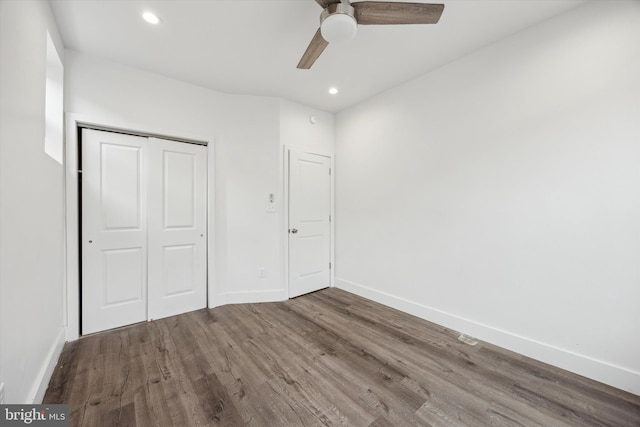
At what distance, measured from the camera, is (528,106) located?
2.12m

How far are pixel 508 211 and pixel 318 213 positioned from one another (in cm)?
230

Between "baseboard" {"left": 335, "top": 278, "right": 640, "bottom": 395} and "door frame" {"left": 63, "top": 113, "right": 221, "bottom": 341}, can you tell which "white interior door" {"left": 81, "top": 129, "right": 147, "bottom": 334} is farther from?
"baseboard" {"left": 335, "top": 278, "right": 640, "bottom": 395}

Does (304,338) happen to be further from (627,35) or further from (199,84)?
(627,35)

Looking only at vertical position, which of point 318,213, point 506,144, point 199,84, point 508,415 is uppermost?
point 199,84

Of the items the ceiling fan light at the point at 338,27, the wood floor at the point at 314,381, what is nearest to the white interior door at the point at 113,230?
the wood floor at the point at 314,381

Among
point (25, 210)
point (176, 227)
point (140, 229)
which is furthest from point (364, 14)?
point (140, 229)

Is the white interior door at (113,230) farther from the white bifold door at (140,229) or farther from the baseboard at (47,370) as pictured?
the baseboard at (47,370)

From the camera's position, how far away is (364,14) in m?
1.61

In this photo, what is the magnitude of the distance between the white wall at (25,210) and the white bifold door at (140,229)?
20.6 inches

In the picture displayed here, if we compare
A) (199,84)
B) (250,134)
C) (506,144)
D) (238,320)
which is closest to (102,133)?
(199,84)

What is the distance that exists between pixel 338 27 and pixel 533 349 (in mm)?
2899

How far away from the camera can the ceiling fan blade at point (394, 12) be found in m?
1.51

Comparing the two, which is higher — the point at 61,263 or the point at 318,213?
the point at 318,213

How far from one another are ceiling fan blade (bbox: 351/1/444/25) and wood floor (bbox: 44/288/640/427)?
8.07ft
